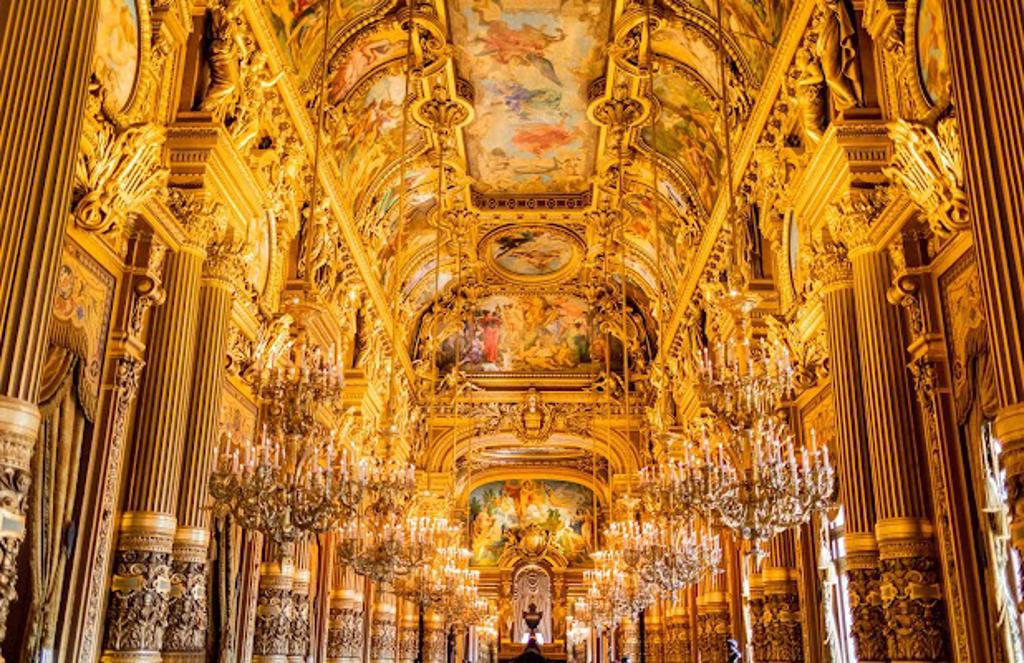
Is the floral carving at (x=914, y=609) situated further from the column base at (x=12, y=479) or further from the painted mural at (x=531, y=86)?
the painted mural at (x=531, y=86)

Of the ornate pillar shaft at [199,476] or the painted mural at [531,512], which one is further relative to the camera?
the painted mural at [531,512]

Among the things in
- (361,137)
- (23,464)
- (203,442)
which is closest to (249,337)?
(203,442)

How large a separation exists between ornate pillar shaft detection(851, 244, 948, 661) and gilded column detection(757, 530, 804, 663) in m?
4.06

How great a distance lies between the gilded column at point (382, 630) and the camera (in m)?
22.2

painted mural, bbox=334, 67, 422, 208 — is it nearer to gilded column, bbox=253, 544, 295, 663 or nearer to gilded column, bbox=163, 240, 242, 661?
gilded column, bbox=163, 240, 242, 661

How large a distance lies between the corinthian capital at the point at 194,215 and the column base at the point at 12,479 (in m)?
5.31

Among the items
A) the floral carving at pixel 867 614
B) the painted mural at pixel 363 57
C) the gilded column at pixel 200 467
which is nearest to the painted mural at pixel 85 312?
the gilded column at pixel 200 467

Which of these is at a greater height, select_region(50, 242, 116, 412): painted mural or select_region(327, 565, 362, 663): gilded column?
select_region(50, 242, 116, 412): painted mural

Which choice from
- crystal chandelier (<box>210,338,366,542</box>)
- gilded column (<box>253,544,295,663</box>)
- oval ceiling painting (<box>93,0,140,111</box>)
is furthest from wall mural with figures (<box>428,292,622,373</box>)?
crystal chandelier (<box>210,338,366,542</box>)

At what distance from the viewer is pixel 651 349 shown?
90.5ft

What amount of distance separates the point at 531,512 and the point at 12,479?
35.6 m

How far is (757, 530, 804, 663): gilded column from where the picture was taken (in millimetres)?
12773

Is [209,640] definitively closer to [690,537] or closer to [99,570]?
[99,570]

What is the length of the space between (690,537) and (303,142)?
822 cm
